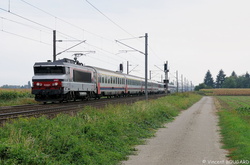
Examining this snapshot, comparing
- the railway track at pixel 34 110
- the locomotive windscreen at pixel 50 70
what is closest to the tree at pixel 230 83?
the locomotive windscreen at pixel 50 70

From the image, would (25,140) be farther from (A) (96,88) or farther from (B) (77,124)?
(A) (96,88)

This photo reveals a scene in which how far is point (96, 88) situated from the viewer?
38.2m

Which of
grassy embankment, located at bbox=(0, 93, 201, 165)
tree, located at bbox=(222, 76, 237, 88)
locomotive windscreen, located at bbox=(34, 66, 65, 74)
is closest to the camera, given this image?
grassy embankment, located at bbox=(0, 93, 201, 165)

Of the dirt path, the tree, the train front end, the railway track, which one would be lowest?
the dirt path

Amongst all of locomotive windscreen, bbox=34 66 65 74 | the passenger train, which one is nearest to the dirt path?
the passenger train

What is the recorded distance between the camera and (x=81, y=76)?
32594 millimetres

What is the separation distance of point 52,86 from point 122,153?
18502mm

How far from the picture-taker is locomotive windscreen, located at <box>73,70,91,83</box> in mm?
30875

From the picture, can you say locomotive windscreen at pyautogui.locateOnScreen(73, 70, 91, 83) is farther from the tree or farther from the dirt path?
the tree

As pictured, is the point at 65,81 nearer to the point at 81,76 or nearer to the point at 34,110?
the point at 81,76

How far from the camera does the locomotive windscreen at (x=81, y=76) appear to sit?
101 ft

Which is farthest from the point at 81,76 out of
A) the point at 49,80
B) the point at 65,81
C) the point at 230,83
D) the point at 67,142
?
the point at 230,83

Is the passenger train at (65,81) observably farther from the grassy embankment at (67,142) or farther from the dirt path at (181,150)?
the dirt path at (181,150)

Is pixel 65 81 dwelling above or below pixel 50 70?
below
